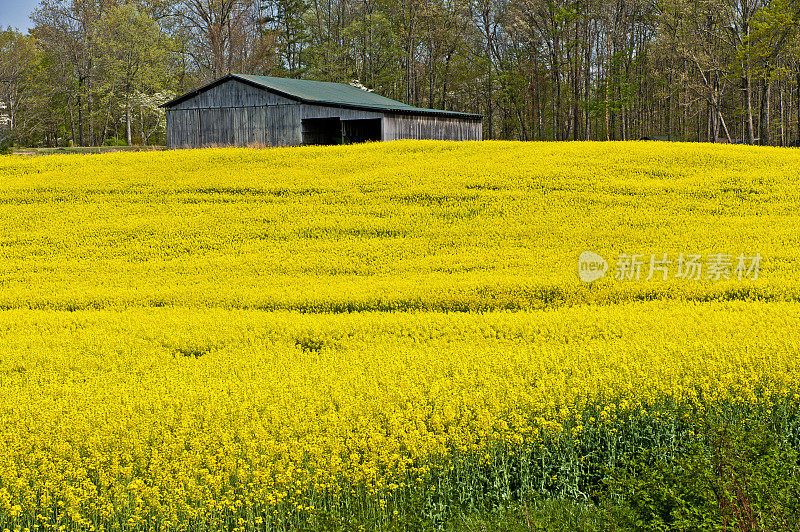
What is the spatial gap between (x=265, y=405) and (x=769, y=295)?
11.9 meters

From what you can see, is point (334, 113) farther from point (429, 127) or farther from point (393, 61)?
point (393, 61)

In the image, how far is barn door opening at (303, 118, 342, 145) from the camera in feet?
121

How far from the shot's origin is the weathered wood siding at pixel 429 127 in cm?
3741

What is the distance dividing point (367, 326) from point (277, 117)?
83.9ft

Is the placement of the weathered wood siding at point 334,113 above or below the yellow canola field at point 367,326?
above

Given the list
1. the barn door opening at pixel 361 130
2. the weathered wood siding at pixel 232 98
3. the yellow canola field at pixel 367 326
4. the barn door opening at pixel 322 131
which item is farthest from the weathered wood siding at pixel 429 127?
the yellow canola field at pixel 367 326

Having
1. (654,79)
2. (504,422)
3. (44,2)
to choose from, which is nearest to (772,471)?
(504,422)

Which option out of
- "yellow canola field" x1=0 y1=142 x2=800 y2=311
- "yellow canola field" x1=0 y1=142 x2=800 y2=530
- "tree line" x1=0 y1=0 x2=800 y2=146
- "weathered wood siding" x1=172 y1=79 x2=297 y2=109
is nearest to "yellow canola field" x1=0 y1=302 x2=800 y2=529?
"yellow canola field" x1=0 y1=142 x2=800 y2=530

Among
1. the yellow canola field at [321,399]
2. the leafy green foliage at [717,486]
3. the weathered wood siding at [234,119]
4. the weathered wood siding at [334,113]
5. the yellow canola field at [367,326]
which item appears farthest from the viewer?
the weathered wood siding at [234,119]

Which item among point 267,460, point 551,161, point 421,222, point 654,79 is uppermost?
point 654,79

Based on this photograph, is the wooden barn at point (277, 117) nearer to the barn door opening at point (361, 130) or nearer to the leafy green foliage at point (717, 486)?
the barn door opening at point (361, 130)

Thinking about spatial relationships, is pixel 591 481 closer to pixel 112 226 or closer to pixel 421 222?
pixel 421 222

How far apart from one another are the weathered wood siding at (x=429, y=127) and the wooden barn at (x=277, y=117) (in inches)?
2.1

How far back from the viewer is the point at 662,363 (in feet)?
30.2
